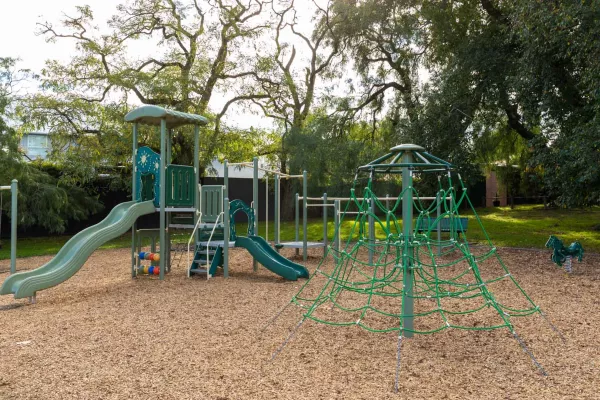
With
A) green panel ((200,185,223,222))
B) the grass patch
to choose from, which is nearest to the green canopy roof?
green panel ((200,185,223,222))

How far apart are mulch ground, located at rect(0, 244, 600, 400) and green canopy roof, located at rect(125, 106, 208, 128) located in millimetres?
2904

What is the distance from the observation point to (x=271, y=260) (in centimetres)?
805

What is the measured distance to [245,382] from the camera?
350cm

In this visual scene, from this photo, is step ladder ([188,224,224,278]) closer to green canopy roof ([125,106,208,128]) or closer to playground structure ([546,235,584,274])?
green canopy roof ([125,106,208,128])

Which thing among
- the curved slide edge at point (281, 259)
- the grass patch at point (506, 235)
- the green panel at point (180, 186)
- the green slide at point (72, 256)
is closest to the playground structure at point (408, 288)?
the curved slide edge at point (281, 259)

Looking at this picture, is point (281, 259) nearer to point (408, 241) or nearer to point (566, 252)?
point (408, 241)

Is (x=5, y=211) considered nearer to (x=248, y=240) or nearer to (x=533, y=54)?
(x=248, y=240)

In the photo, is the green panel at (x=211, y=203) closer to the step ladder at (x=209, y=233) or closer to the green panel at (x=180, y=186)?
the step ladder at (x=209, y=233)

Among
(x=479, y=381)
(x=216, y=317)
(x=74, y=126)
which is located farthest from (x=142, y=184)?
(x=74, y=126)

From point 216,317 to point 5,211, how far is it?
10.5 meters

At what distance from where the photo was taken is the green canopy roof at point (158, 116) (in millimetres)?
8156

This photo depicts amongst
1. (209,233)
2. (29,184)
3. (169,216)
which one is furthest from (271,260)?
(29,184)

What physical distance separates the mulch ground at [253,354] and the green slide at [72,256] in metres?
0.24

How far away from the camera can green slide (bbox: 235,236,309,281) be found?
313 inches
